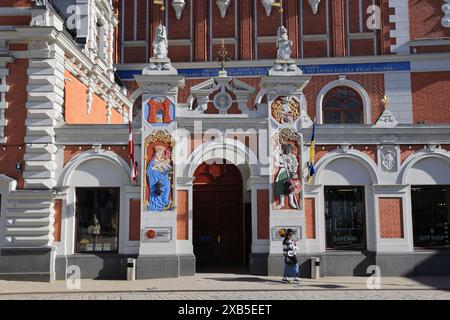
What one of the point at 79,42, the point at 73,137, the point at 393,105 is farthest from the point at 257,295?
the point at 393,105

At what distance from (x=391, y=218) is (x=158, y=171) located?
7625 millimetres

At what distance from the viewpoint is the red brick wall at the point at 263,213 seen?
1619cm


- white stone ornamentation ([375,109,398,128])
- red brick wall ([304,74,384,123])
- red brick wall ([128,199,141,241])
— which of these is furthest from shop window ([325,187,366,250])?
red brick wall ([304,74,384,123])

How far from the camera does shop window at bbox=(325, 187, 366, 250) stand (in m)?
16.6

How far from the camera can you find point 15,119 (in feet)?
52.6

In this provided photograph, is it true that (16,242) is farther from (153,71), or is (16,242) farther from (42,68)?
(153,71)

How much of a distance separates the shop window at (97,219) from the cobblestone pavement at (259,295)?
3.36 meters

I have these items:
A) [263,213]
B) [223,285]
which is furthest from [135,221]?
[263,213]

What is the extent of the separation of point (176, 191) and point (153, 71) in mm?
3909

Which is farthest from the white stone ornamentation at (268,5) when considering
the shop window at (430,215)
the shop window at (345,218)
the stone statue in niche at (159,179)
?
the shop window at (430,215)

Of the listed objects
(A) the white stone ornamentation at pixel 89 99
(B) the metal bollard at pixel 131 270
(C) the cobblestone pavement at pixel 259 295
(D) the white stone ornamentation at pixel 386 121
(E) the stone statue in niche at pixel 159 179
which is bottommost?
(C) the cobblestone pavement at pixel 259 295

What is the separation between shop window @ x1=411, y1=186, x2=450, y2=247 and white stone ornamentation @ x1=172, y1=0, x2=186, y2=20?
14637 millimetres

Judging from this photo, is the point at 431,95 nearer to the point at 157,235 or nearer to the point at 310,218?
the point at 310,218

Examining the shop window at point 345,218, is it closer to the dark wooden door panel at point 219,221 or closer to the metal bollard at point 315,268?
the metal bollard at point 315,268
